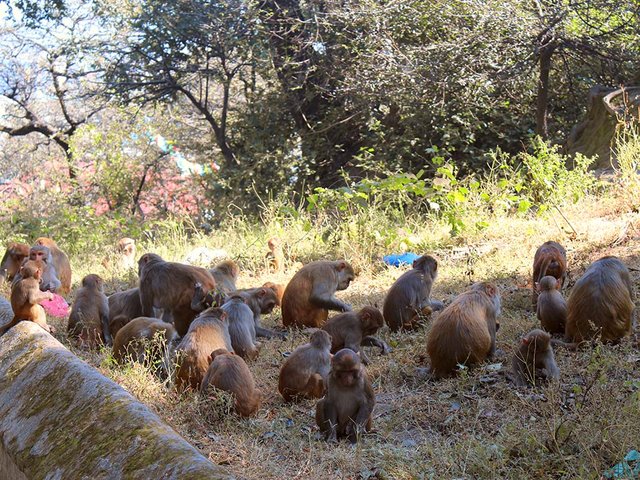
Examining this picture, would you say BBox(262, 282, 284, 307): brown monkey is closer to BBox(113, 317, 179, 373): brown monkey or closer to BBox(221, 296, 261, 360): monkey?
BBox(221, 296, 261, 360): monkey

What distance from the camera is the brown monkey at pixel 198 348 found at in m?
6.16

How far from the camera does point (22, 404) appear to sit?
16.7 ft

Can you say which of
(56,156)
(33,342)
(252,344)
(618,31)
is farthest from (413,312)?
(56,156)

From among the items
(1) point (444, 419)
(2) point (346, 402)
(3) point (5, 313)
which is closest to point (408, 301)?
(1) point (444, 419)

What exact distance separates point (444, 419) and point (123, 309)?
13.6ft

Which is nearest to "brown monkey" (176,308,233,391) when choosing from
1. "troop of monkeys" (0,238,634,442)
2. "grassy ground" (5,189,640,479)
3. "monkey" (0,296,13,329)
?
"troop of monkeys" (0,238,634,442)

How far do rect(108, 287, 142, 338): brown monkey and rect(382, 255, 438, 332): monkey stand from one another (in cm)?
263

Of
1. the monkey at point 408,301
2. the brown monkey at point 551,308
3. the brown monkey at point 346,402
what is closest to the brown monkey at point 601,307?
the brown monkey at point 551,308

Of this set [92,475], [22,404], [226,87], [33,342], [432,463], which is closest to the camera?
[92,475]

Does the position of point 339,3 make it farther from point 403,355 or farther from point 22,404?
point 22,404

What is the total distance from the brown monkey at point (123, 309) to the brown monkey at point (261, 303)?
1094 mm

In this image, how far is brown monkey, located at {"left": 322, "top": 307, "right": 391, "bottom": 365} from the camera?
716 cm

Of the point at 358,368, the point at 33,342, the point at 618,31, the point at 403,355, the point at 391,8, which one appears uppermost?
the point at 391,8

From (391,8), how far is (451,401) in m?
11.9
